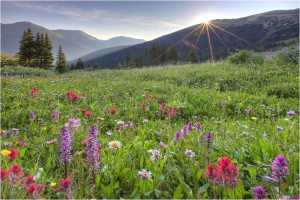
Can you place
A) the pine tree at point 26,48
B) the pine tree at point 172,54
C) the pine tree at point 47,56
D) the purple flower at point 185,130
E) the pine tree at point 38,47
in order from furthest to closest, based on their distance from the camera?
the pine tree at point 172,54 < the pine tree at point 47,56 < the pine tree at point 38,47 < the pine tree at point 26,48 < the purple flower at point 185,130

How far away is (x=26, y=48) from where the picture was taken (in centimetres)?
5294

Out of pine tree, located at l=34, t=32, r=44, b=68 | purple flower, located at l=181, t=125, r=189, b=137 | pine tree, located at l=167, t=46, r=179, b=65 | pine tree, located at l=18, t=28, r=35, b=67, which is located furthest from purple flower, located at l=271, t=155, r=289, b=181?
pine tree, located at l=167, t=46, r=179, b=65

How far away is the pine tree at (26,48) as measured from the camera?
171 ft

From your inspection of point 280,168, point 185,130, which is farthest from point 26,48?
point 280,168

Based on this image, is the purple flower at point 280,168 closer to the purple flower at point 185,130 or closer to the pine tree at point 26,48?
the purple flower at point 185,130

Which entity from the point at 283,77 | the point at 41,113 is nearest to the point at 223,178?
the point at 41,113

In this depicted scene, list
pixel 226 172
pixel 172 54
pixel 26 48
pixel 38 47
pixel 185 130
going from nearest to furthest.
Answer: pixel 226 172
pixel 185 130
pixel 26 48
pixel 38 47
pixel 172 54

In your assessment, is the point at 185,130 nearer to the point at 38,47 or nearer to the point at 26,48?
the point at 26,48

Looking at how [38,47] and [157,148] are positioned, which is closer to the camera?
[157,148]

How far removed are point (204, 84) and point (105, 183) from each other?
30.8 ft

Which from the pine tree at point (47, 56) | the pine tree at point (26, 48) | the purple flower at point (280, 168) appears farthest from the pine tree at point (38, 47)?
the purple flower at point (280, 168)

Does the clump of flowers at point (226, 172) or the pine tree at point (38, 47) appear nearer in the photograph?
the clump of flowers at point (226, 172)

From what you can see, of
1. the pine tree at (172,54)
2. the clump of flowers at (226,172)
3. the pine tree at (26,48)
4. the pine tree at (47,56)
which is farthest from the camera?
the pine tree at (172,54)

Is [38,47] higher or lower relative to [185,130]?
higher
